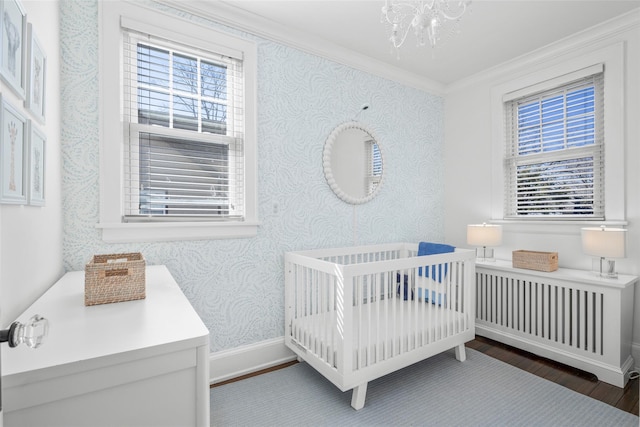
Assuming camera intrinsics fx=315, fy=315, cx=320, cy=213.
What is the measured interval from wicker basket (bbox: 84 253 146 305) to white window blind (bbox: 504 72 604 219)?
2.98m

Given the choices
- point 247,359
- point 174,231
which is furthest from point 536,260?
point 174,231

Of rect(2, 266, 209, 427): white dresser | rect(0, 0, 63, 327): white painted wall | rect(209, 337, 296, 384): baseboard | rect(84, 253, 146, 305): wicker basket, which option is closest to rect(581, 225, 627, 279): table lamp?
rect(209, 337, 296, 384): baseboard

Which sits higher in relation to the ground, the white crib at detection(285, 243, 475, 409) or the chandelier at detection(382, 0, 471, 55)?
the chandelier at detection(382, 0, 471, 55)

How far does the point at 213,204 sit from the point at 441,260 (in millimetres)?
1599

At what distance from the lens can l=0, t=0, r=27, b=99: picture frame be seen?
2.77ft

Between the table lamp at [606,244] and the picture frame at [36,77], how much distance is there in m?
3.07

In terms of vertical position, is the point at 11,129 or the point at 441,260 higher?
the point at 11,129

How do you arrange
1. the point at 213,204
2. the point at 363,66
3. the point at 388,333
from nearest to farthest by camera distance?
the point at 388,333, the point at 213,204, the point at 363,66

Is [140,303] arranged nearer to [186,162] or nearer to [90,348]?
[90,348]

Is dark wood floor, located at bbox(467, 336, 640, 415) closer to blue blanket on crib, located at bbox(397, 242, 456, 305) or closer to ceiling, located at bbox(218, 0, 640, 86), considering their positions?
blue blanket on crib, located at bbox(397, 242, 456, 305)

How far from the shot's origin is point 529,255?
8.16 ft

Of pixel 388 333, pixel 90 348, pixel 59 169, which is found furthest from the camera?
pixel 388 333

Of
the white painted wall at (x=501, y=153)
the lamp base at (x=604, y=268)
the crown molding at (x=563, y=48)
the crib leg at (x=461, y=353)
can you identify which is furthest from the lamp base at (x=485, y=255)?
the crown molding at (x=563, y=48)

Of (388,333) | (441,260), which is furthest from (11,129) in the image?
(441,260)
